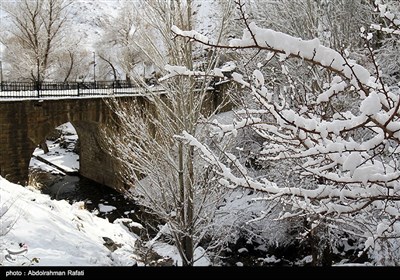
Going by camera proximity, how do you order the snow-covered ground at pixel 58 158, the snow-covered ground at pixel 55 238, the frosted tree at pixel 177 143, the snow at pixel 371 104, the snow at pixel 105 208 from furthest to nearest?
the snow-covered ground at pixel 58 158
the snow at pixel 105 208
the frosted tree at pixel 177 143
the snow-covered ground at pixel 55 238
the snow at pixel 371 104

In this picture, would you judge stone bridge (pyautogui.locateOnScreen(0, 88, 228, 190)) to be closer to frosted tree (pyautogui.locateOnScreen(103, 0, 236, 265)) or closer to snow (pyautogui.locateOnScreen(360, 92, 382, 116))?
frosted tree (pyautogui.locateOnScreen(103, 0, 236, 265))

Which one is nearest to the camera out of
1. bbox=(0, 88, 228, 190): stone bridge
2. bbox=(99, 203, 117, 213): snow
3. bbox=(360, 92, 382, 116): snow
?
bbox=(360, 92, 382, 116): snow

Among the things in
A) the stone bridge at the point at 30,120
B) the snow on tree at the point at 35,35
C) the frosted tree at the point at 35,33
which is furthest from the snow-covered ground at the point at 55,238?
the frosted tree at the point at 35,33

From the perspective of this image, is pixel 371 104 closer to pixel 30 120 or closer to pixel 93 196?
pixel 30 120

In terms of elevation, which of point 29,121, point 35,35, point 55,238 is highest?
point 35,35

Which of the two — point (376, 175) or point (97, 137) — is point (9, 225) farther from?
point (97, 137)

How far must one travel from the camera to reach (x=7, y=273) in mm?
2682

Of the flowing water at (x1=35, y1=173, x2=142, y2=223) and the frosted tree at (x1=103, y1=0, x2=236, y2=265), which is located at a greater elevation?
the frosted tree at (x1=103, y1=0, x2=236, y2=265)

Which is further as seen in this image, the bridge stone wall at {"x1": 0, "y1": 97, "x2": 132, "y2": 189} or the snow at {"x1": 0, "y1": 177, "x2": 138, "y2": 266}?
the bridge stone wall at {"x1": 0, "y1": 97, "x2": 132, "y2": 189}

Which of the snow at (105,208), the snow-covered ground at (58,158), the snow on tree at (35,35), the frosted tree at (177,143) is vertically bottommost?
the snow-covered ground at (58,158)

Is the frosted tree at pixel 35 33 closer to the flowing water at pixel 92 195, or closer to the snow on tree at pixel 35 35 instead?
the snow on tree at pixel 35 35

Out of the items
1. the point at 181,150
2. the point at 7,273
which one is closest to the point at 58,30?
the point at 181,150

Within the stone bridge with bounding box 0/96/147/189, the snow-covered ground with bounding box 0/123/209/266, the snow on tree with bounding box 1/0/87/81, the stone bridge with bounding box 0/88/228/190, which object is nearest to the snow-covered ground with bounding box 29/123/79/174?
the snow on tree with bounding box 1/0/87/81

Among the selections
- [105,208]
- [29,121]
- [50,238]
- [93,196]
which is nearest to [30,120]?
[29,121]
